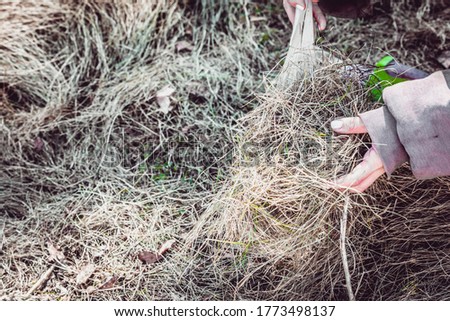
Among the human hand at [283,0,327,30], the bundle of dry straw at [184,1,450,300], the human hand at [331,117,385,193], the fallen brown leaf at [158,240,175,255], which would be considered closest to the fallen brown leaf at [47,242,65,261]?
the fallen brown leaf at [158,240,175,255]

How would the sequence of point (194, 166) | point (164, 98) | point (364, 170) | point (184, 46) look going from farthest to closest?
point (184, 46) → point (164, 98) → point (194, 166) → point (364, 170)

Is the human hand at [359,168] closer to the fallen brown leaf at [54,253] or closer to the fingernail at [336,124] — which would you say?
the fingernail at [336,124]

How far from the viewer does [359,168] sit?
5.09 feet

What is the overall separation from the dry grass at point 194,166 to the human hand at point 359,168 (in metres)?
0.04

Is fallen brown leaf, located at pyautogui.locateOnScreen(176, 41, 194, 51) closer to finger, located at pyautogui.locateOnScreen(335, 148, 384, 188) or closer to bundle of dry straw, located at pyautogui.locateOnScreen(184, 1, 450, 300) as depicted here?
bundle of dry straw, located at pyautogui.locateOnScreen(184, 1, 450, 300)

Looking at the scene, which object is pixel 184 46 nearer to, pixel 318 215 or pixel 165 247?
pixel 165 247

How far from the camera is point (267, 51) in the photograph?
2340 millimetres

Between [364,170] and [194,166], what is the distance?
2.30ft

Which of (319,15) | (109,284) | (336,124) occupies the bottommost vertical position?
(109,284)

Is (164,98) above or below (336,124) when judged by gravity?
below

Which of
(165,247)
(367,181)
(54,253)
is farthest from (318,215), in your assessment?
(54,253)

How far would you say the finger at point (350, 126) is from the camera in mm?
1574

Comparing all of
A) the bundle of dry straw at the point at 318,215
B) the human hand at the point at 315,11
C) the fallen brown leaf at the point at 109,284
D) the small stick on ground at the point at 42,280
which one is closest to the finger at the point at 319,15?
the human hand at the point at 315,11
